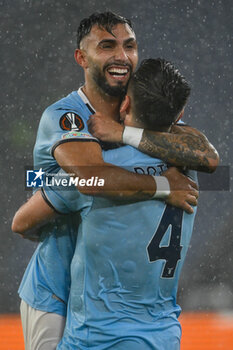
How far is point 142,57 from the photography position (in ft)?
21.4

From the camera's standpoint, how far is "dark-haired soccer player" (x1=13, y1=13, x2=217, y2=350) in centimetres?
190

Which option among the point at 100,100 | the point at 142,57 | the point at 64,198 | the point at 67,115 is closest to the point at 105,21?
the point at 100,100

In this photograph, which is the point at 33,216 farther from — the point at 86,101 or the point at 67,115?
the point at 86,101

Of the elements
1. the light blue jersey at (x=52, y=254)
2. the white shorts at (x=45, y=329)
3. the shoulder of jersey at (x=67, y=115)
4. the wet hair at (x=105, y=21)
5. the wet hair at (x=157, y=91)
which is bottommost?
the white shorts at (x=45, y=329)

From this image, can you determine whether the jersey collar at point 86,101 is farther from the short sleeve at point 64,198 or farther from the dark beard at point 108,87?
the short sleeve at point 64,198

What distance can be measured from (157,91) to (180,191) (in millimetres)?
306

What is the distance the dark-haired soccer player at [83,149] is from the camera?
1.90 metres

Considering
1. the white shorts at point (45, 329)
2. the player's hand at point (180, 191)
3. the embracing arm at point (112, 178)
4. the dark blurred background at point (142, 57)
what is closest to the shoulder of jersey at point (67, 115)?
the embracing arm at point (112, 178)

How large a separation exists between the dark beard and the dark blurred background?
4.22m

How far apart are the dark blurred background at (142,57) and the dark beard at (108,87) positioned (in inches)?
166

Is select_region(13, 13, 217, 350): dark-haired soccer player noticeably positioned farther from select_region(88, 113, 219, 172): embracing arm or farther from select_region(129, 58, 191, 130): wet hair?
select_region(129, 58, 191, 130): wet hair

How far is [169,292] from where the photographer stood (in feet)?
6.33

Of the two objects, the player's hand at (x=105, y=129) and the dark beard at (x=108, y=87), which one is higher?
the dark beard at (x=108, y=87)

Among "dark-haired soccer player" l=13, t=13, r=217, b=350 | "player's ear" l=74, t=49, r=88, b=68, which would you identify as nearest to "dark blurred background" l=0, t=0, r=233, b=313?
"player's ear" l=74, t=49, r=88, b=68
